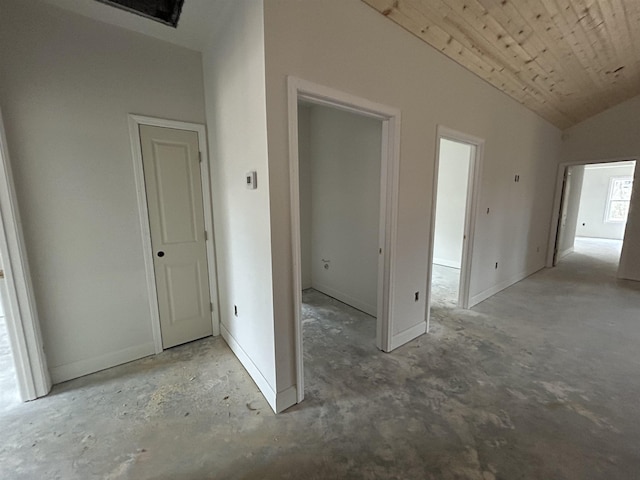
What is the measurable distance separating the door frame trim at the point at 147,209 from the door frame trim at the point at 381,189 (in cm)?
123

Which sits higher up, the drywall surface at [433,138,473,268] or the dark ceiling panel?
the dark ceiling panel

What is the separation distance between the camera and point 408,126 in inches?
89.0

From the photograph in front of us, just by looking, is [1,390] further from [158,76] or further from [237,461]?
[158,76]

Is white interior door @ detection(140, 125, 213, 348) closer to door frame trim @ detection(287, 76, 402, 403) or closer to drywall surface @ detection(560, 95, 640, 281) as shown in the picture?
door frame trim @ detection(287, 76, 402, 403)

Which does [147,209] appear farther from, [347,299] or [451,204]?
[451,204]

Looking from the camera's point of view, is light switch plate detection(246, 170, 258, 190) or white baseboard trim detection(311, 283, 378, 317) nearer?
light switch plate detection(246, 170, 258, 190)

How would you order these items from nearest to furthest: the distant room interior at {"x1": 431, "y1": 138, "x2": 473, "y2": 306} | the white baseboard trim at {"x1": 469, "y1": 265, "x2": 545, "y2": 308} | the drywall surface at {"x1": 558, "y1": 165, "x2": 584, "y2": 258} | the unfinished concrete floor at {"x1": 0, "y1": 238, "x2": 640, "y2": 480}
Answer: the unfinished concrete floor at {"x1": 0, "y1": 238, "x2": 640, "y2": 480} < the white baseboard trim at {"x1": 469, "y1": 265, "x2": 545, "y2": 308} < the distant room interior at {"x1": 431, "y1": 138, "x2": 473, "y2": 306} < the drywall surface at {"x1": 558, "y1": 165, "x2": 584, "y2": 258}

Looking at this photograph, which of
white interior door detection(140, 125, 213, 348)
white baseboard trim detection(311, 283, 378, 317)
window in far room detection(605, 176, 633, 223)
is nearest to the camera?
white interior door detection(140, 125, 213, 348)

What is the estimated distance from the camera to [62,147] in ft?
6.29

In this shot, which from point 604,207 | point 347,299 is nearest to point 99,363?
point 347,299

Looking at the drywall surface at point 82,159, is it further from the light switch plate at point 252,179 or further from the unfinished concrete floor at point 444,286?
the unfinished concrete floor at point 444,286

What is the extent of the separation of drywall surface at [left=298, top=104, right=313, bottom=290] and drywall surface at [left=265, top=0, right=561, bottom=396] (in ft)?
6.05

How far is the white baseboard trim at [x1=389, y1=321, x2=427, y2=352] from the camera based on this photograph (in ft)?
8.23

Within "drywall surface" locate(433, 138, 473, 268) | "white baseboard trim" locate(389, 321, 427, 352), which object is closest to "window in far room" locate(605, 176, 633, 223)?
"drywall surface" locate(433, 138, 473, 268)
